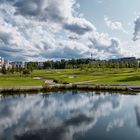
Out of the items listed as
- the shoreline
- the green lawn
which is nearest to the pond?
the shoreline

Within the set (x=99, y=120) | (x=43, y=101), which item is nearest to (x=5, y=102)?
(x=43, y=101)

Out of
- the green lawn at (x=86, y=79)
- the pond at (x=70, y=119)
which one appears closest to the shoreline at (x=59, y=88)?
the green lawn at (x=86, y=79)

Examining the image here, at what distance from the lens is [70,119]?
3281 cm

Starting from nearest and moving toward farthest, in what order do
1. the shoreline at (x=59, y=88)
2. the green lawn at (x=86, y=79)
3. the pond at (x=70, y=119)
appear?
the pond at (x=70, y=119), the shoreline at (x=59, y=88), the green lawn at (x=86, y=79)

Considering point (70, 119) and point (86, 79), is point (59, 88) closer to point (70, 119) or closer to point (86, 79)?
point (86, 79)

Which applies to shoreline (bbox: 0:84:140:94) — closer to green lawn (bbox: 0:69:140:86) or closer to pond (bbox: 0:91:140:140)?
green lawn (bbox: 0:69:140:86)

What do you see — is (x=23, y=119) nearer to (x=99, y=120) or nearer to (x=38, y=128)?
(x=38, y=128)

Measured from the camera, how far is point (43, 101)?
1858 inches

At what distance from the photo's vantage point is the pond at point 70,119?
25.8 meters

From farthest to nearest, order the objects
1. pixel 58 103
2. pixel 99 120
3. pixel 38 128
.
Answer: pixel 58 103
pixel 99 120
pixel 38 128

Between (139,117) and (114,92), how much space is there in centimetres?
2573

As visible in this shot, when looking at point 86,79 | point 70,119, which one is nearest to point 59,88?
point 86,79

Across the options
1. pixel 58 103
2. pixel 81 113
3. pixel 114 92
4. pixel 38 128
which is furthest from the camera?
pixel 114 92

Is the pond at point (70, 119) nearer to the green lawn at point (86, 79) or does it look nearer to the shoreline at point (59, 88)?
the shoreline at point (59, 88)
